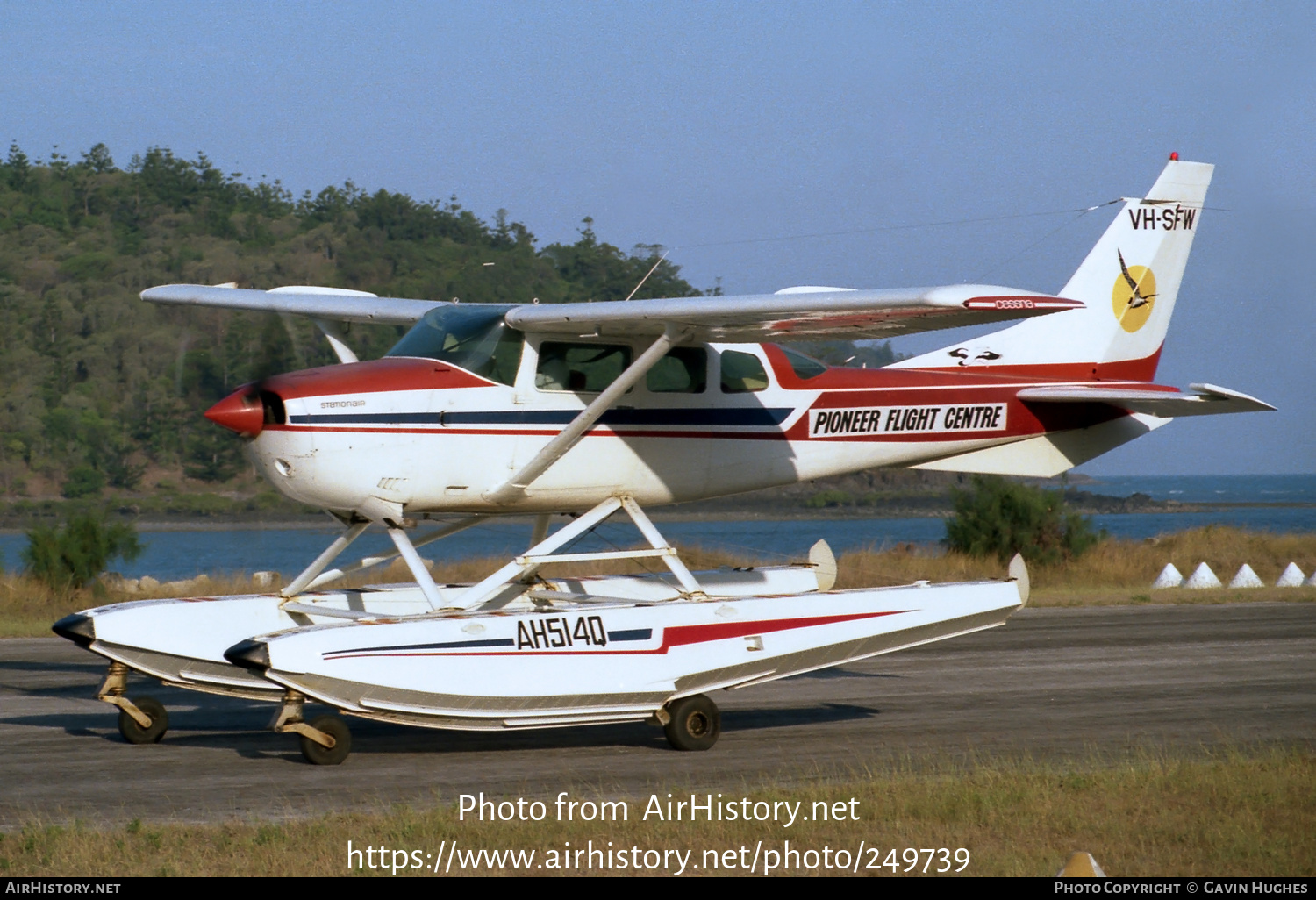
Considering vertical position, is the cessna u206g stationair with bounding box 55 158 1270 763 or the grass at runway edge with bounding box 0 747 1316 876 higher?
the cessna u206g stationair with bounding box 55 158 1270 763

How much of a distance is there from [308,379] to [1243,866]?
620 centimetres

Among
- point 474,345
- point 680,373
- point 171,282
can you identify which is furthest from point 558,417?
point 171,282

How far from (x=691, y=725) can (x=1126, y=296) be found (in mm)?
6611

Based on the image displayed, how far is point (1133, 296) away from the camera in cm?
1296

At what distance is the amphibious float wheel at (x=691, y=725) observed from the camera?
9.09 m

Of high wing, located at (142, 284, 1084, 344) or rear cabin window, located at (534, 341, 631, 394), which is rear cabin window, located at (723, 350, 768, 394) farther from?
rear cabin window, located at (534, 341, 631, 394)

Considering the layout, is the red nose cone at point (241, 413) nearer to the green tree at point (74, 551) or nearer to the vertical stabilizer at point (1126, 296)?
the vertical stabilizer at point (1126, 296)

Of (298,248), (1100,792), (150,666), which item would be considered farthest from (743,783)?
(298,248)

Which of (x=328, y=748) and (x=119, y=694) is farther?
(x=119, y=694)

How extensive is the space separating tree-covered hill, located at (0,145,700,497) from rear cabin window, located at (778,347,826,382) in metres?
1.40

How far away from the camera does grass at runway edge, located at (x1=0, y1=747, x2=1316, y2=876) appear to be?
220 inches

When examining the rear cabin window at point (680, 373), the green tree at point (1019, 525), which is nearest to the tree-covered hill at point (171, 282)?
the rear cabin window at point (680, 373)

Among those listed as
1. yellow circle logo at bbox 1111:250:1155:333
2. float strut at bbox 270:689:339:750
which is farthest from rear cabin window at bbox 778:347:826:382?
float strut at bbox 270:689:339:750

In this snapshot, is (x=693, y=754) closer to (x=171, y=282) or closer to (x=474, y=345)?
(x=474, y=345)
